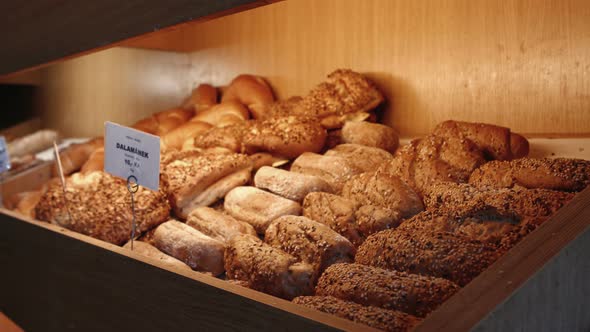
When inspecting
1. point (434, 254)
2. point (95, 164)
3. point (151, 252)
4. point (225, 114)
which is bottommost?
point (151, 252)

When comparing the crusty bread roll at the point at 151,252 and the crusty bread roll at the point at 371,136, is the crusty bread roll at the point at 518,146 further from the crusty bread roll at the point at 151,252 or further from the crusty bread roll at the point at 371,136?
the crusty bread roll at the point at 151,252

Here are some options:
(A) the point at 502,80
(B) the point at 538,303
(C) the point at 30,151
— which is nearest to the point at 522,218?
(B) the point at 538,303

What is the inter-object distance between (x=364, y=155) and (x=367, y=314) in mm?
1163

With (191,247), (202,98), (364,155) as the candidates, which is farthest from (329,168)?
(202,98)

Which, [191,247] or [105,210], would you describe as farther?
[105,210]

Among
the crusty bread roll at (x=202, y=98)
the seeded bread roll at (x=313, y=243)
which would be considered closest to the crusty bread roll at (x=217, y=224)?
the seeded bread roll at (x=313, y=243)

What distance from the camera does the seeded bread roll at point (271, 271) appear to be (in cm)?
150

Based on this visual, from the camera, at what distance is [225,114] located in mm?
3084

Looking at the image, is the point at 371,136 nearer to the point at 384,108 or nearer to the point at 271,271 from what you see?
the point at 384,108

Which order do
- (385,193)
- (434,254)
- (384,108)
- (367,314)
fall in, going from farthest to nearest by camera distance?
(384,108), (385,193), (434,254), (367,314)

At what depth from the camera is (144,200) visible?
7.42 ft

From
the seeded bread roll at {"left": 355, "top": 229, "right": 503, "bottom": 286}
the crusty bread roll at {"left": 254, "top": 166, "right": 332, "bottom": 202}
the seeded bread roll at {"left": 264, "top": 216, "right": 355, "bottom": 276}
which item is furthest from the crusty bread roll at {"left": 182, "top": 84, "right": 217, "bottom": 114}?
the seeded bread roll at {"left": 355, "top": 229, "right": 503, "bottom": 286}

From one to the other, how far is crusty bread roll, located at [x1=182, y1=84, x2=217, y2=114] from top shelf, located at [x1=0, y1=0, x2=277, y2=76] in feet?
3.56

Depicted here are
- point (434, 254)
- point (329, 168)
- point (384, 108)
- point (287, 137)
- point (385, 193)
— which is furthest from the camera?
point (384, 108)
